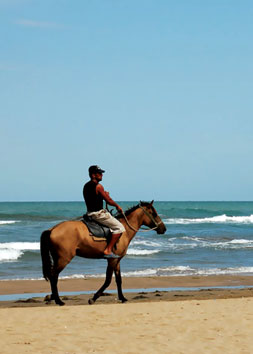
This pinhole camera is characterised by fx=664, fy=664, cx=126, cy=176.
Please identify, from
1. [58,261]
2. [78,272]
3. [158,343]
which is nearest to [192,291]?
[58,261]

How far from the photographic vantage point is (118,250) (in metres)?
12.6

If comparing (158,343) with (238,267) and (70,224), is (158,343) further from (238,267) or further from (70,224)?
(238,267)

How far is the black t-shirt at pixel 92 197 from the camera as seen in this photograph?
12086 millimetres

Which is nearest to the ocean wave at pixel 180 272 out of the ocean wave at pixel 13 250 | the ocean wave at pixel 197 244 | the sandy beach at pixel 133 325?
the sandy beach at pixel 133 325

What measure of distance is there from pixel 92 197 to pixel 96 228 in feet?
1.99

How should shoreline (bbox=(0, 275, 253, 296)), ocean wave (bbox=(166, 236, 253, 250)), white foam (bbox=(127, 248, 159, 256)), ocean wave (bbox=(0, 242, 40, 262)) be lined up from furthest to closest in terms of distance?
1. ocean wave (bbox=(166, 236, 253, 250))
2. white foam (bbox=(127, 248, 159, 256))
3. ocean wave (bbox=(0, 242, 40, 262))
4. shoreline (bbox=(0, 275, 253, 296))

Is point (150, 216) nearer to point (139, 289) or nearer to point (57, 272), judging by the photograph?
point (57, 272)

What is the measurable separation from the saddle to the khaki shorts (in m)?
0.07

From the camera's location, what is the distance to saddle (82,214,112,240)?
1224cm

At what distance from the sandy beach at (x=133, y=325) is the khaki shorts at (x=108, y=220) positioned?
1.38 metres

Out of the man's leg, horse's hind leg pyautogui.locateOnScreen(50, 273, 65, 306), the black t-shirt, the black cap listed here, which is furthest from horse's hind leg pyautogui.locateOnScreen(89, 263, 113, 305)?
the black cap

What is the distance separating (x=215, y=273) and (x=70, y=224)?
8.14 metres

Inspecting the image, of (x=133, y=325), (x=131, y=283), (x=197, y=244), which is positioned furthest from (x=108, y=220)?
(x=197, y=244)

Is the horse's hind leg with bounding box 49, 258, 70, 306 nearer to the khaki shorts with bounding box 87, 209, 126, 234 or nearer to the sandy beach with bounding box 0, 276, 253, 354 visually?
the sandy beach with bounding box 0, 276, 253, 354
